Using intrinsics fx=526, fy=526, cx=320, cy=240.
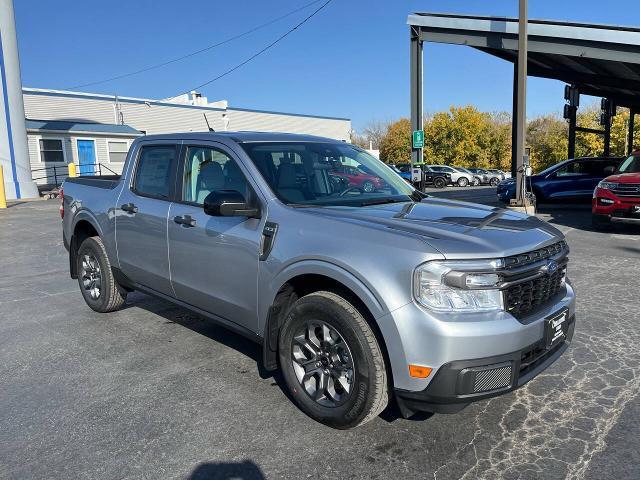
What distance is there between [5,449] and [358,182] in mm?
2860

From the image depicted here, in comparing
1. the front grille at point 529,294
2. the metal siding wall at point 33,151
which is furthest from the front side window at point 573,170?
the metal siding wall at point 33,151

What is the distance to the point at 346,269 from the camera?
290 centimetres

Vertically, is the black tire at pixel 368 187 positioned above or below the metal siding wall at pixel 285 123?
below

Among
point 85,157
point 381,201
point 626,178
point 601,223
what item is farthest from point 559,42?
point 85,157

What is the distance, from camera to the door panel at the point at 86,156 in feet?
95.9

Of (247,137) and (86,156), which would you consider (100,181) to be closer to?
(247,137)

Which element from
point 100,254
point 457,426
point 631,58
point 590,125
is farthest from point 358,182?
point 590,125

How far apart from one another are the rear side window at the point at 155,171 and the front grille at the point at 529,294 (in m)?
2.83

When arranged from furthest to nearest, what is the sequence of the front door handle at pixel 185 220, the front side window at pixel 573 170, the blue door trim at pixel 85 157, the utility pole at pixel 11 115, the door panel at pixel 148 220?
1. the blue door trim at pixel 85 157
2. the utility pole at pixel 11 115
3. the front side window at pixel 573 170
4. the door panel at pixel 148 220
5. the front door handle at pixel 185 220

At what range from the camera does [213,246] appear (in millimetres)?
3754

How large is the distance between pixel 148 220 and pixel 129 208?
388 millimetres

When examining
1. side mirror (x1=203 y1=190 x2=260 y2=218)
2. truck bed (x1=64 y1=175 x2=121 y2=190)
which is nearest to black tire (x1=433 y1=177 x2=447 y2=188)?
truck bed (x1=64 y1=175 x2=121 y2=190)

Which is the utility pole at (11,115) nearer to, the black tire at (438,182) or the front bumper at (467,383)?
the front bumper at (467,383)

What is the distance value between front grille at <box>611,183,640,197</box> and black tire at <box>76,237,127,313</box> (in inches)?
360
